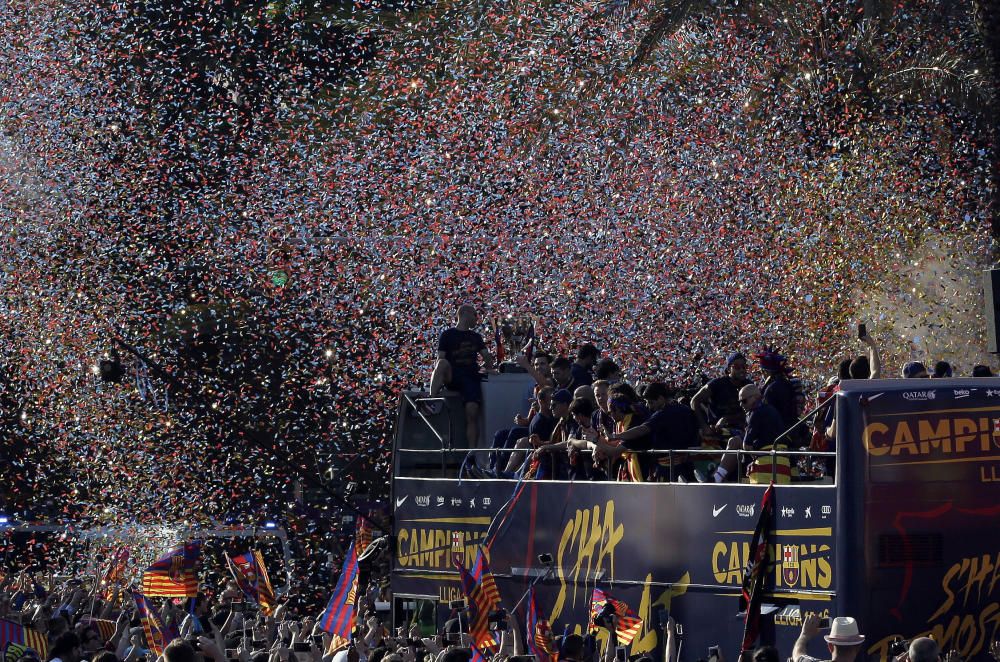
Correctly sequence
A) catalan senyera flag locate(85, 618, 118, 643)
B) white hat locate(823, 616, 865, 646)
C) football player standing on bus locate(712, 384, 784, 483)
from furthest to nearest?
catalan senyera flag locate(85, 618, 118, 643)
football player standing on bus locate(712, 384, 784, 483)
white hat locate(823, 616, 865, 646)

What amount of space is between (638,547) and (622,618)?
0.63 metres

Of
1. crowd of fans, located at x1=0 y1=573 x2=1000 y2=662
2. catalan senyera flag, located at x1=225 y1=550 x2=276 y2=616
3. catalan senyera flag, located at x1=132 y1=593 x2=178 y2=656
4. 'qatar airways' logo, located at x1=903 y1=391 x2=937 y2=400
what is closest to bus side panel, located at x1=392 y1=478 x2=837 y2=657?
crowd of fans, located at x1=0 y1=573 x2=1000 y2=662

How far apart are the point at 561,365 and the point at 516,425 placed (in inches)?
79.9

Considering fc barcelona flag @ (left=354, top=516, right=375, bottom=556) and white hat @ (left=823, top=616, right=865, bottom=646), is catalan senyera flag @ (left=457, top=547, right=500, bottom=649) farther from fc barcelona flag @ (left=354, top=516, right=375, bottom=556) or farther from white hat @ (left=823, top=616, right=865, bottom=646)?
white hat @ (left=823, top=616, right=865, bottom=646)

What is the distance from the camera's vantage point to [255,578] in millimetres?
19406

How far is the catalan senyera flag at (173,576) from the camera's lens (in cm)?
1959

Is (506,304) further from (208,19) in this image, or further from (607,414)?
(607,414)

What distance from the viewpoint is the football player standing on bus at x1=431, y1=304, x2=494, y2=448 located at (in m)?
18.6

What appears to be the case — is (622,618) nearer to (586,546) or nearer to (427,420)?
(586,546)

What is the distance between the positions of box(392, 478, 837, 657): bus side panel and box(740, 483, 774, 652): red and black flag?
83 mm

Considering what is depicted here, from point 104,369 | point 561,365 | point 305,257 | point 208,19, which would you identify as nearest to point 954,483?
point 561,365

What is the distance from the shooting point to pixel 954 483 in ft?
43.5

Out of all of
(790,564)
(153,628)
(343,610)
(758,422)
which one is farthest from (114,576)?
(790,564)

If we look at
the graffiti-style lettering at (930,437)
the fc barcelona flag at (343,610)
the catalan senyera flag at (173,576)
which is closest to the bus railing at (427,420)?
the fc barcelona flag at (343,610)
